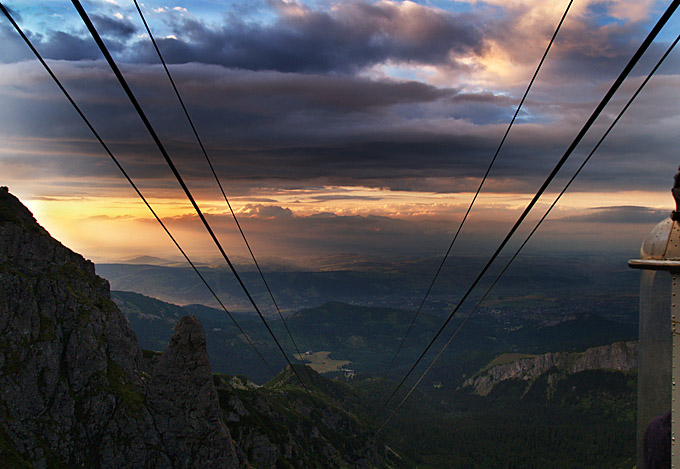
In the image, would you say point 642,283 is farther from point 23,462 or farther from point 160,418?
point 160,418

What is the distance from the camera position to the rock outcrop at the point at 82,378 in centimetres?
10312

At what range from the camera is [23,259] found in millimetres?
120188

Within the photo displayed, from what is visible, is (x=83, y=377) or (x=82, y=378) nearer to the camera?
(x=82, y=378)

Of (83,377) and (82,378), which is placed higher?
(83,377)

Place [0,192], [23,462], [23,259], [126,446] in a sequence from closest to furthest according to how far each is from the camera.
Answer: [23,462], [126,446], [23,259], [0,192]

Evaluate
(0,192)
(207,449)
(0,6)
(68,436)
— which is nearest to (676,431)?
(0,6)

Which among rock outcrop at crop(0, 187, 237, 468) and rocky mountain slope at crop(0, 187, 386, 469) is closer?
rocky mountain slope at crop(0, 187, 386, 469)

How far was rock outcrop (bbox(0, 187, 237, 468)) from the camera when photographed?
103125 mm

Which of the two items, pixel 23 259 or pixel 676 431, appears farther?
pixel 23 259

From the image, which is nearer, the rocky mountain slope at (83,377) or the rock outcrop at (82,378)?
the rocky mountain slope at (83,377)

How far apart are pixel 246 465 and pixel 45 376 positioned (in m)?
72.0

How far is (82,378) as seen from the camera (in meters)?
115

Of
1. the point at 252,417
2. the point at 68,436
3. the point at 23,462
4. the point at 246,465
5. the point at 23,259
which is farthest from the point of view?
the point at 252,417

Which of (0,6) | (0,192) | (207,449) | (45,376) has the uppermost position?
(0,192)
